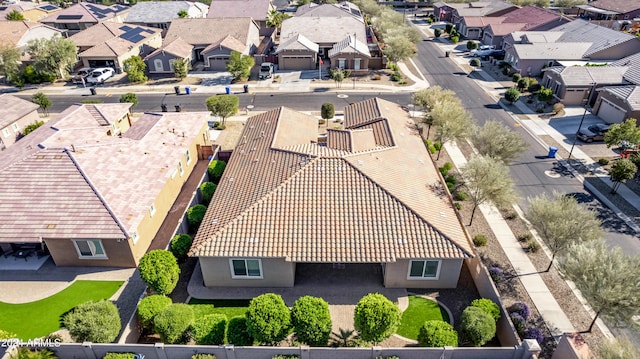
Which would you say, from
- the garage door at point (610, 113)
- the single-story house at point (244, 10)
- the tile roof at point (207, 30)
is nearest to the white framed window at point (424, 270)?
the garage door at point (610, 113)

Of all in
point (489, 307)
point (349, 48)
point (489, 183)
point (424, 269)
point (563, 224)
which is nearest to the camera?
point (489, 307)

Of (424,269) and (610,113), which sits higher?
(610,113)

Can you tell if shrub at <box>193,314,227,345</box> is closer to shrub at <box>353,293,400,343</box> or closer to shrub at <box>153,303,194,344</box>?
shrub at <box>153,303,194,344</box>

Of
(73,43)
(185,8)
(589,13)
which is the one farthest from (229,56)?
(589,13)

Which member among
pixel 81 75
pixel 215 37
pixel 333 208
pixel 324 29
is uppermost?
pixel 324 29

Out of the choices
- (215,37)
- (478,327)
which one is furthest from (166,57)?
(478,327)

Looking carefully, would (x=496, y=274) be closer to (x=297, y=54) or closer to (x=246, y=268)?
(x=246, y=268)

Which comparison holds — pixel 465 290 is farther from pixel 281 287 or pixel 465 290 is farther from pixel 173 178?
pixel 173 178
